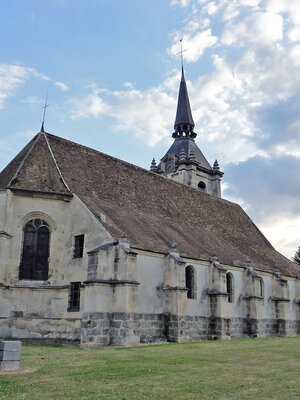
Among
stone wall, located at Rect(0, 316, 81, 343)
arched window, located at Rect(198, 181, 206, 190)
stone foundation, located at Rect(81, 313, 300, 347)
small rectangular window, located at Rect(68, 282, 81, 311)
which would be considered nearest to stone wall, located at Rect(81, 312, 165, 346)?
stone foundation, located at Rect(81, 313, 300, 347)

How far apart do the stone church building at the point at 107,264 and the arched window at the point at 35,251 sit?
0.15ft

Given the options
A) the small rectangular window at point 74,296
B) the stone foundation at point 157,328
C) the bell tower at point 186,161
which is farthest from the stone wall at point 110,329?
the bell tower at point 186,161

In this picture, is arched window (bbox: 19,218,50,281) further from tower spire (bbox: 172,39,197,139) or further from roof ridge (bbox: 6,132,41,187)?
tower spire (bbox: 172,39,197,139)

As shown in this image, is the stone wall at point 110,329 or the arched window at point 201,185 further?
the arched window at point 201,185

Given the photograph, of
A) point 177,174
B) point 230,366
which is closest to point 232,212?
point 177,174

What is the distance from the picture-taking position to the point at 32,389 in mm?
7816

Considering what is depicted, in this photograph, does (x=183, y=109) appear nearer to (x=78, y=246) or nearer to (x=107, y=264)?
(x=78, y=246)

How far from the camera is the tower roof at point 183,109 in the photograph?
45562 mm

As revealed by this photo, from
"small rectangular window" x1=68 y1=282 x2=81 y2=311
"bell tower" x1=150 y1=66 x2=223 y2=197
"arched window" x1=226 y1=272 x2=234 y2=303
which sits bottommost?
"small rectangular window" x1=68 y1=282 x2=81 y2=311

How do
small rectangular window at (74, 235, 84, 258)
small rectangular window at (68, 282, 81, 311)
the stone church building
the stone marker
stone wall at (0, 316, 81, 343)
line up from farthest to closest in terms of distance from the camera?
small rectangular window at (74, 235, 84, 258)
small rectangular window at (68, 282, 81, 311)
stone wall at (0, 316, 81, 343)
the stone church building
the stone marker

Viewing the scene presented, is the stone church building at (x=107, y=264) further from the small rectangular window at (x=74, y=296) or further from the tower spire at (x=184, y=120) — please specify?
the tower spire at (x=184, y=120)

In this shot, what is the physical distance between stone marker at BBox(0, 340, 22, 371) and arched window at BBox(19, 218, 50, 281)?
9.81 meters

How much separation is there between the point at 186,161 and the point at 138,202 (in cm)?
1655

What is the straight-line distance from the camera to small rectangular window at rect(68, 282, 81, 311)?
19.2 m
